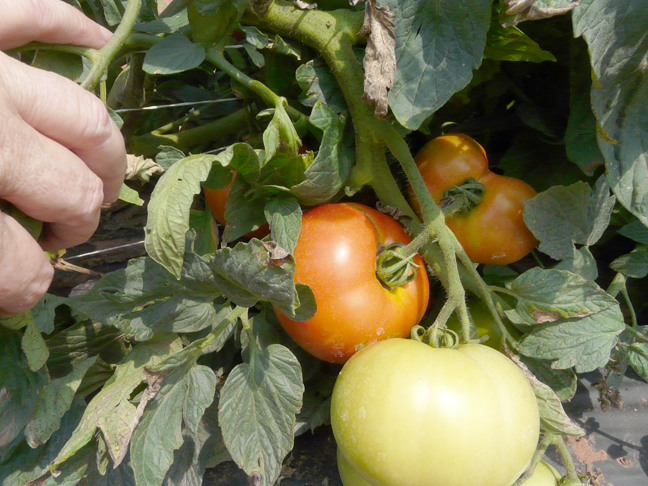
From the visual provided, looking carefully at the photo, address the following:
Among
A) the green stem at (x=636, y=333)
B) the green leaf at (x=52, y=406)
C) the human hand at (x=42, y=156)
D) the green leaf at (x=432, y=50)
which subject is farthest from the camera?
the green stem at (x=636, y=333)

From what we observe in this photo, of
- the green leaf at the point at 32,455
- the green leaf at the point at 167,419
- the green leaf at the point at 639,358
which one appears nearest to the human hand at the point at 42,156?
the green leaf at the point at 167,419

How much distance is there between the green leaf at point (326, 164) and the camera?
61 cm

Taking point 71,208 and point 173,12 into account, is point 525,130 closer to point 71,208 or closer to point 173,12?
point 173,12

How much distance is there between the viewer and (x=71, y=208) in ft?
1.60

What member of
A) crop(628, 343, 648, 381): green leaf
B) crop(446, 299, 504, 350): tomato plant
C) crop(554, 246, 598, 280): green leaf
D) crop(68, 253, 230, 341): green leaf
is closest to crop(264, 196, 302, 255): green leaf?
crop(68, 253, 230, 341): green leaf

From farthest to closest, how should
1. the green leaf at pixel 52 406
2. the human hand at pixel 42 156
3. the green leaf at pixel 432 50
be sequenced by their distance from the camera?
the green leaf at pixel 52 406, the green leaf at pixel 432 50, the human hand at pixel 42 156

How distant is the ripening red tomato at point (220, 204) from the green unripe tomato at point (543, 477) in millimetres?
572

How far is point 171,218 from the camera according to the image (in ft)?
1.62

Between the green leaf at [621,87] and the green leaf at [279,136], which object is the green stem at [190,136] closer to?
the green leaf at [279,136]

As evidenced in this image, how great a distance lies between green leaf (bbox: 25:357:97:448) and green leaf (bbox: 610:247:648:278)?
93 cm

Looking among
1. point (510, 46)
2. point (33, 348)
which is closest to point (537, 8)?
point (510, 46)

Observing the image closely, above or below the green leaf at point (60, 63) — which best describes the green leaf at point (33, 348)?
below

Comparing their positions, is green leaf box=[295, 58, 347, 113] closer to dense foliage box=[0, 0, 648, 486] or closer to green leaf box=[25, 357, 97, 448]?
dense foliage box=[0, 0, 648, 486]

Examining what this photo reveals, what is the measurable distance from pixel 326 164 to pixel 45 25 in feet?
1.28
